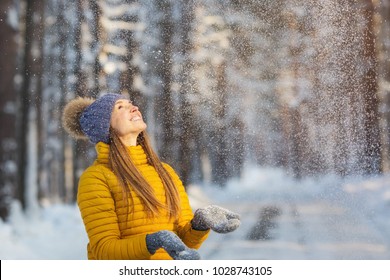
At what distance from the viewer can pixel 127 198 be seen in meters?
1.60

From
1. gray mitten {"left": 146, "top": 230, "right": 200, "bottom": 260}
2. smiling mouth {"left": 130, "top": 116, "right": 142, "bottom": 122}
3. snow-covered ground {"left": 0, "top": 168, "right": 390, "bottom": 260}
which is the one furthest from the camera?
snow-covered ground {"left": 0, "top": 168, "right": 390, "bottom": 260}

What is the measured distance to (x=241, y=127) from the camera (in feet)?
6.19

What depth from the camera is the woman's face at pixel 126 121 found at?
167 centimetres

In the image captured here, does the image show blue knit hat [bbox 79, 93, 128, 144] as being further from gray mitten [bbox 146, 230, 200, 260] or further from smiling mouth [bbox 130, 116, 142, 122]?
gray mitten [bbox 146, 230, 200, 260]

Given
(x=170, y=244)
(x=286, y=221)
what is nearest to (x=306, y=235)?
(x=286, y=221)

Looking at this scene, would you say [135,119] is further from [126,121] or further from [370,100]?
[370,100]

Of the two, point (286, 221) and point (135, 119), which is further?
point (286, 221)

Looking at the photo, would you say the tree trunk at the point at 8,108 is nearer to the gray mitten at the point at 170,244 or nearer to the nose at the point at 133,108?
the nose at the point at 133,108

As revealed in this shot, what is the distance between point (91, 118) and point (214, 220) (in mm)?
443

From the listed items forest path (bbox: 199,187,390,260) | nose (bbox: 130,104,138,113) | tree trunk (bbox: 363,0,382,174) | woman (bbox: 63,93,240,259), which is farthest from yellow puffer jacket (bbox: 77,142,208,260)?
tree trunk (bbox: 363,0,382,174)

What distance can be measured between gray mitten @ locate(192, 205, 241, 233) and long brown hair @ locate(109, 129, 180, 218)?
A: 8cm

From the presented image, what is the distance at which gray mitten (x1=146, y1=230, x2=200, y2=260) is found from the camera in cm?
148
